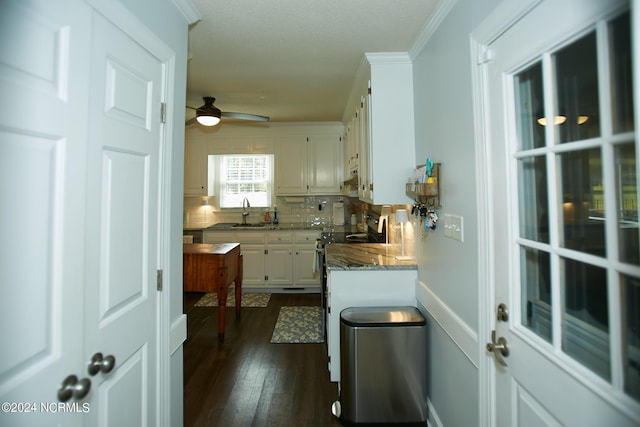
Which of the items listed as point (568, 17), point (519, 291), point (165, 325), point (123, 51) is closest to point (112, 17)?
point (123, 51)

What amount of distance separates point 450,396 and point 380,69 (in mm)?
2151

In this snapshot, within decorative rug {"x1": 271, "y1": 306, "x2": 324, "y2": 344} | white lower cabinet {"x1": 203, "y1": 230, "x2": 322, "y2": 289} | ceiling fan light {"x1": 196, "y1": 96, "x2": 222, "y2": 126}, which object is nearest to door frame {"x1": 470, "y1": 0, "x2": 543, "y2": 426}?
decorative rug {"x1": 271, "y1": 306, "x2": 324, "y2": 344}

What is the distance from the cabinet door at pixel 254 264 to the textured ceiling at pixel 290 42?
2.13 m

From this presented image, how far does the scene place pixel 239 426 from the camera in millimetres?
1854

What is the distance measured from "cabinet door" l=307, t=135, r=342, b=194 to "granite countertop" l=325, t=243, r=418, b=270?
1.84 m

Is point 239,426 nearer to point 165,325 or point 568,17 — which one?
point 165,325

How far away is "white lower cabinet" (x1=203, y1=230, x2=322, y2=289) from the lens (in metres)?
4.40

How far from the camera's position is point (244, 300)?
416cm

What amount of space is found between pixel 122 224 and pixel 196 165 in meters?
3.77

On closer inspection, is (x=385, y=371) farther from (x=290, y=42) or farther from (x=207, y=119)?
(x=207, y=119)

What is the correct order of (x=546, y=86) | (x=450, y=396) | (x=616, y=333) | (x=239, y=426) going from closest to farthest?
(x=616, y=333) → (x=546, y=86) → (x=450, y=396) → (x=239, y=426)

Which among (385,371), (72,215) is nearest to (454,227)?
(385,371)

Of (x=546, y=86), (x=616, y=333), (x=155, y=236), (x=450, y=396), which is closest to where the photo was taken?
(x=616, y=333)

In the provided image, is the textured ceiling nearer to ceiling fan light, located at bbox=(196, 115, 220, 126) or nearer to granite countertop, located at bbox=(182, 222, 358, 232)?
ceiling fan light, located at bbox=(196, 115, 220, 126)
